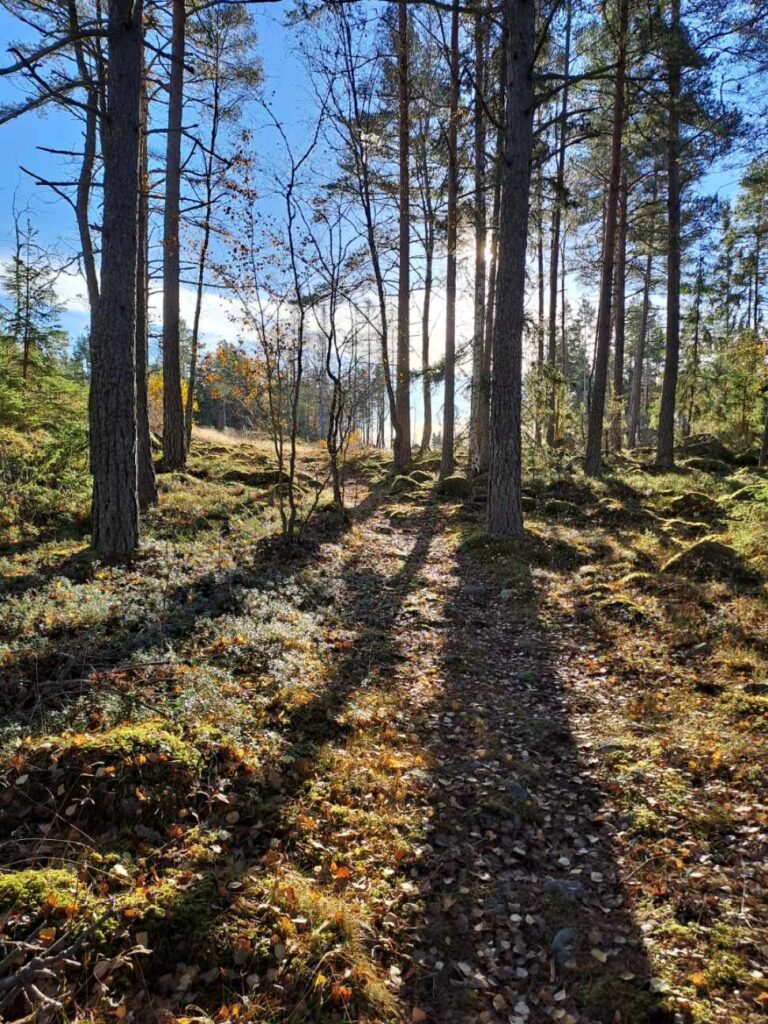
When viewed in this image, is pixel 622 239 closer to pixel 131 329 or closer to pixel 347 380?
pixel 347 380

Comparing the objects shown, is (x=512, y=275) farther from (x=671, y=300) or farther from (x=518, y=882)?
(x=671, y=300)

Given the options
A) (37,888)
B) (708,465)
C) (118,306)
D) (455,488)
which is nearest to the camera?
(37,888)

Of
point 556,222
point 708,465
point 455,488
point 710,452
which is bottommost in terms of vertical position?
point 455,488

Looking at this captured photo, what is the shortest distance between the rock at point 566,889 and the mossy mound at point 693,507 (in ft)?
30.5

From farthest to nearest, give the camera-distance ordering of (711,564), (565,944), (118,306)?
(711,564) → (118,306) → (565,944)

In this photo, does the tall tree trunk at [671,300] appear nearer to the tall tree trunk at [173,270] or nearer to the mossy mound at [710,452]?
the mossy mound at [710,452]

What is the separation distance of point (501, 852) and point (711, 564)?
18.9ft

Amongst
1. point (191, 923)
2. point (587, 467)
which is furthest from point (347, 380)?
point (191, 923)

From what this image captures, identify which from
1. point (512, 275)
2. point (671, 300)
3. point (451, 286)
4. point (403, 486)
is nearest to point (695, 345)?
→ point (671, 300)

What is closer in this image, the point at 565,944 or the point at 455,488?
the point at 565,944

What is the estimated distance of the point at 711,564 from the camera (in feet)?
24.6

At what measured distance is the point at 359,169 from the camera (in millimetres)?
11859

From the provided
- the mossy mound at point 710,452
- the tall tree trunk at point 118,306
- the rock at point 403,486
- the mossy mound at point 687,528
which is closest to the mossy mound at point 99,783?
the tall tree trunk at point 118,306

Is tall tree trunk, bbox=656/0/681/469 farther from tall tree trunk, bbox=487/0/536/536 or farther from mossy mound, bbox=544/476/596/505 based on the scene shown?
tall tree trunk, bbox=487/0/536/536
